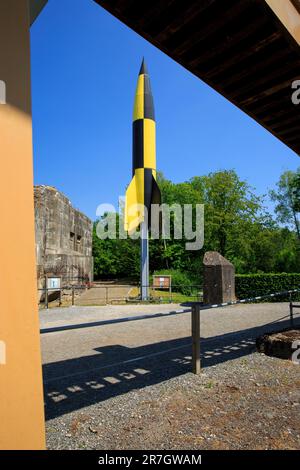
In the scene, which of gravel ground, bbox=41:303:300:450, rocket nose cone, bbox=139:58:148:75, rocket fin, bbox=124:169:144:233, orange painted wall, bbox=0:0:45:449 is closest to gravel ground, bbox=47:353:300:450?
gravel ground, bbox=41:303:300:450

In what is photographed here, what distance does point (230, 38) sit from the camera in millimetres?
3094

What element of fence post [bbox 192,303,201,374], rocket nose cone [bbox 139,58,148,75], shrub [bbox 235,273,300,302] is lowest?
shrub [bbox 235,273,300,302]

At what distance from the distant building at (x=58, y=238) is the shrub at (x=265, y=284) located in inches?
367

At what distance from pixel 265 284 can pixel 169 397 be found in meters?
14.2

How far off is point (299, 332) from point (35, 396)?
5.13 m

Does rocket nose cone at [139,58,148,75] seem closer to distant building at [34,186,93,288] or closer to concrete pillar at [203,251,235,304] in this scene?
distant building at [34,186,93,288]

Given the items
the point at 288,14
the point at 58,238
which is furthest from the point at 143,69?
the point at 288,14

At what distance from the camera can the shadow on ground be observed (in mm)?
3777

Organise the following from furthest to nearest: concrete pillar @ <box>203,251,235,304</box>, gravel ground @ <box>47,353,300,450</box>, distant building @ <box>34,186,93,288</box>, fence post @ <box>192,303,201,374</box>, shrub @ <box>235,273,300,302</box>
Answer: shrub @ <box>235,273,300,302</box>, distant building @ <box>34,186,93,288</box>, concrete pillar @ <box>203,251,235,304</box>, fence post @ <box>192,303,201,374</box>, gravel ground @ <box>47,353,300,450</box>

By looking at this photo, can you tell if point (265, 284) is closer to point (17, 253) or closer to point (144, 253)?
point (144, 253)

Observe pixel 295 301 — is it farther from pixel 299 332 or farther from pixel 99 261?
pixel 99 261

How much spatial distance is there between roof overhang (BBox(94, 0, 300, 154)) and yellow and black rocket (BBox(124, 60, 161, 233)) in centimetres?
1261

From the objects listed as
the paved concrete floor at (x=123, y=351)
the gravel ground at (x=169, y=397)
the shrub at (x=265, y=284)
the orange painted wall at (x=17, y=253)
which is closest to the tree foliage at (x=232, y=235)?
the shrub at (x=265, y=284)

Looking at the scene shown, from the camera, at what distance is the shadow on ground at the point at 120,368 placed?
149 inches
